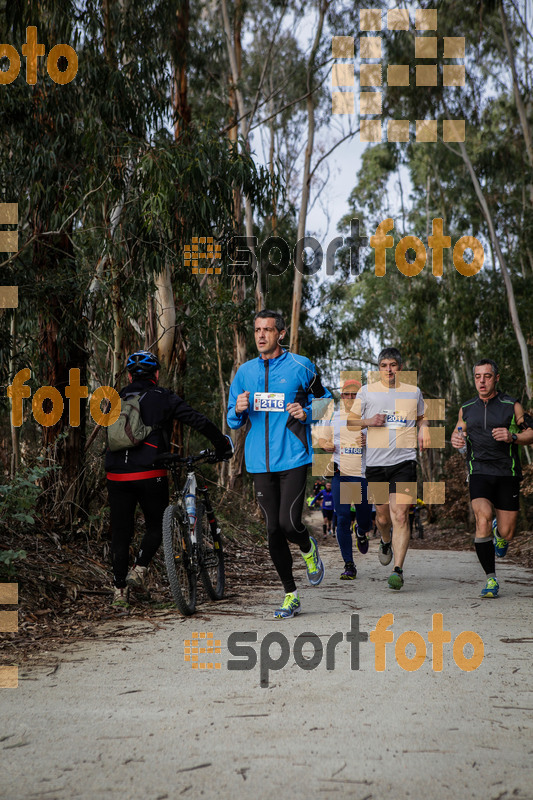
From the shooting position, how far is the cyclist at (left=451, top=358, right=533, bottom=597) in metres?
7.20

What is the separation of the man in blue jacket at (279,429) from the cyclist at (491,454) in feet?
5.84

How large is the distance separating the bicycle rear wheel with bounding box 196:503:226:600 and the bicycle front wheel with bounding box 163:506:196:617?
193mm

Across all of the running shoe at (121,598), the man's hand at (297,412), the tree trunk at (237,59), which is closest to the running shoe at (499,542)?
the man's hand at (297,412)

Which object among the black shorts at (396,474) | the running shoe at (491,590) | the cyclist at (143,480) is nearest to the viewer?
the cyclist at (143,480)

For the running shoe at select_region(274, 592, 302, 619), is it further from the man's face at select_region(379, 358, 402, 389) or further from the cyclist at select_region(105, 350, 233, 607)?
the man's face at select_region(379, 358, 402, 389)

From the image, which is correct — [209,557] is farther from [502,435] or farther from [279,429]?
[502,435]

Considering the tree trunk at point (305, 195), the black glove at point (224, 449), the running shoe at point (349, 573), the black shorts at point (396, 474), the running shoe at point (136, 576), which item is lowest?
the running shoe at point (349, 573)

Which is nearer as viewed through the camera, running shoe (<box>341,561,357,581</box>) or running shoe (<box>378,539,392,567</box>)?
running shoe (<box>341,561,357,581</box>)

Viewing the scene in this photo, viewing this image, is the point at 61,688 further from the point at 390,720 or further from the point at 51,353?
the point at 51,353

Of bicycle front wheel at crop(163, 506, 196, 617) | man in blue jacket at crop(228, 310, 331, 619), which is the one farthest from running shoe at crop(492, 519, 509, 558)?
bicycle front wheel at crop(163, 506, 196, 617)

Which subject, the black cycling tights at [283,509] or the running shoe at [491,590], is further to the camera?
the running shoe at [491,590]

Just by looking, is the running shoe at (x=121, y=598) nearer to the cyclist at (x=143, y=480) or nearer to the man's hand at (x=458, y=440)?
the cyclist at (x=143, y=480)

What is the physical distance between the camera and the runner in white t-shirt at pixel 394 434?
7.71 m

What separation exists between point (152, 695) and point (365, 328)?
29.8 m
